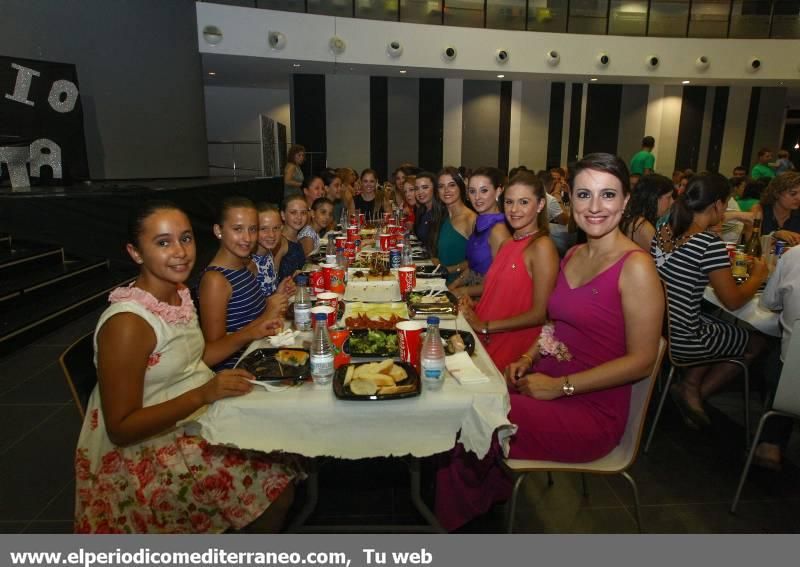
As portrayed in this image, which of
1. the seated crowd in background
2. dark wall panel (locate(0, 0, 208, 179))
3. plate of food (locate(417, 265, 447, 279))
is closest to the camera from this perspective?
the seated crowd in background

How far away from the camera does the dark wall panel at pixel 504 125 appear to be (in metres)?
13.2

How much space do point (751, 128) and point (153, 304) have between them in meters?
16.0

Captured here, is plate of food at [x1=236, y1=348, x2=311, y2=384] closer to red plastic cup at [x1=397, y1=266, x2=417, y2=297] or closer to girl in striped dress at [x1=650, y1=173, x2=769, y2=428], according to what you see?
red plastic cup at [x1=397, y1=266, x2=417, y2=297]

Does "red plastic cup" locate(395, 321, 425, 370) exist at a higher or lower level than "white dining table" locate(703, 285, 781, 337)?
higher

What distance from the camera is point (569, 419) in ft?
6.09

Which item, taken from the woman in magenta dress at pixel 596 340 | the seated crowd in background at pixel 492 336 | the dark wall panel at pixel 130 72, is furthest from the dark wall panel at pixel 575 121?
the woman in magenta dress at pixel 596 340

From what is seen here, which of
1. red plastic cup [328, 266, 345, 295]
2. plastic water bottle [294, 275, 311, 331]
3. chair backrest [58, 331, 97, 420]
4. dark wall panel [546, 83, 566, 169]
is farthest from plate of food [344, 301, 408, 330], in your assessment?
dark wall panel [546, 83, 566, 169]

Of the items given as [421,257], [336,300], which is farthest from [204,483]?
[421,257]

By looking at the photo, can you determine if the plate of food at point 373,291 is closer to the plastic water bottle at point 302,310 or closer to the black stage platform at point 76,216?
the plastic water bottle at point 302,310

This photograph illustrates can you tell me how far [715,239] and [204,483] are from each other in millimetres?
2609

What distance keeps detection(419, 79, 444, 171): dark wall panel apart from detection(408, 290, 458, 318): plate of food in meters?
11.4

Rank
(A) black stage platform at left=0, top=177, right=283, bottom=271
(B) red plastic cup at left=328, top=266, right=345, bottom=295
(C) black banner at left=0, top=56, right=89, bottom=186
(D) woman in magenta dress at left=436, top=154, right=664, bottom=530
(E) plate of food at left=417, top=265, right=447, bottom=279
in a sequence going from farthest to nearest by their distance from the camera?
1. (C) black banner at left=0, top=56, right=89, bottom=186
2. (A) black stage platform at left=0, top=177, right=283, bottom=271
3. (E) plate of food at left=417, top=265, right=447, bottom=279
4. (B) red plastic cup at left=328, top=266, right=345, bottom=295
5. (D) woman in magenta dress at left=436, top=154, right=664, bottom=530

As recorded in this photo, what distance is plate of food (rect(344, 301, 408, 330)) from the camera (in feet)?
6.97

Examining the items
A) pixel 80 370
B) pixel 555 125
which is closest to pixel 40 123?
pixel 80 370
